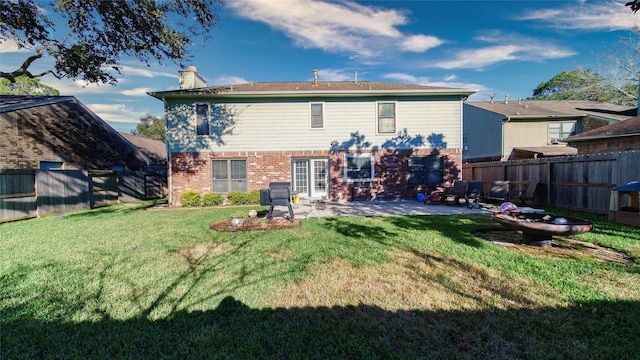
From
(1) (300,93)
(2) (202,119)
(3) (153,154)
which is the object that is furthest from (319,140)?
(3) (153,154)

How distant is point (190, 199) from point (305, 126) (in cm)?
612

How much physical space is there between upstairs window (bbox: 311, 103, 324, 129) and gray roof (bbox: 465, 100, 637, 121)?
1433 centimetres

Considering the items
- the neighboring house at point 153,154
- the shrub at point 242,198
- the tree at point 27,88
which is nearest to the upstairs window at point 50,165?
the neighboring house at point 153,154

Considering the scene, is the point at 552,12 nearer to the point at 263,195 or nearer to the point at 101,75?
the point at 263,195

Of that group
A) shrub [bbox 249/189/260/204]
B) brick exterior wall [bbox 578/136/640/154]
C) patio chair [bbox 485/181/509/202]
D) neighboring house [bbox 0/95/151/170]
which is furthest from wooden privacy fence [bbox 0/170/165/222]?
brick exterior wall [bbox 578/136/640/154]

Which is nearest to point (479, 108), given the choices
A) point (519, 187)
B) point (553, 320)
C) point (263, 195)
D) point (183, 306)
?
point (519, 187)

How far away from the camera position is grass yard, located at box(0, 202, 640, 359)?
238 centimetres

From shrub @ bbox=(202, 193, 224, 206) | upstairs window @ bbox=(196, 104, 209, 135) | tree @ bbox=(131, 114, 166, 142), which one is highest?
tree @ bbox=(131, 114, 166, 142)

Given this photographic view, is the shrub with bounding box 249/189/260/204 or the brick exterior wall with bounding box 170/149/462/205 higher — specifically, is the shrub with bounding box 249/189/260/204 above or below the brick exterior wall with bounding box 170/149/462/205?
below

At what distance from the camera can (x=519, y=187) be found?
1148 centimetres

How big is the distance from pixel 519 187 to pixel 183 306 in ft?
43.6

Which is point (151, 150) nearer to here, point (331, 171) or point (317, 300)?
point (331, 171)

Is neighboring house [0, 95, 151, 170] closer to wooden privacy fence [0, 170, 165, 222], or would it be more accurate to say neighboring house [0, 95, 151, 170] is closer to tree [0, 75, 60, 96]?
wooden privacy fence [0, 170, 165, 222]

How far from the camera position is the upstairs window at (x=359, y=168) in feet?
41.7
